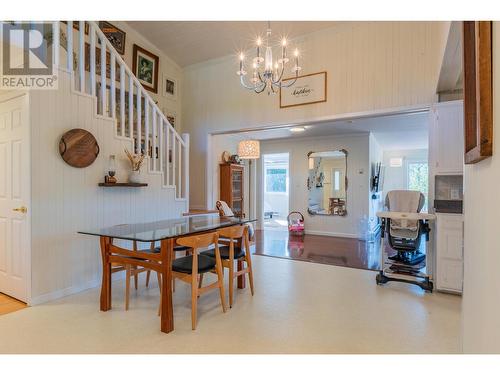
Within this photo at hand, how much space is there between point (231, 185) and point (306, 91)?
2.60 m

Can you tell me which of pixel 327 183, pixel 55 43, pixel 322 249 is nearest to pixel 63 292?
pixel 55 43

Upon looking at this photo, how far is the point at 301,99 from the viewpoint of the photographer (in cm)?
474

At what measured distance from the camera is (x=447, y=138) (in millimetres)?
3453

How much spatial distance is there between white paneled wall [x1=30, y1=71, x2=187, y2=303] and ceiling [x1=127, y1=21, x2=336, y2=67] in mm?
2242

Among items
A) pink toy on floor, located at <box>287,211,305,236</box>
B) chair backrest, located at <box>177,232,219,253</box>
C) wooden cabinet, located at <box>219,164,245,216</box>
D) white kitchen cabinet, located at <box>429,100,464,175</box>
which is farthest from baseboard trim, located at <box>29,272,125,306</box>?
pink toy on floor, located at <box>287,211,305,236</box>

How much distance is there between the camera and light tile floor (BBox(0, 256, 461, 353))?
2189mm

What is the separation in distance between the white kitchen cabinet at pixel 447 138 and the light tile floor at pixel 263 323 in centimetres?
149

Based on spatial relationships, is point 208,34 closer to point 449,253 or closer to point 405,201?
point 405,201

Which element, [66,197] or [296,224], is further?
[296,224]

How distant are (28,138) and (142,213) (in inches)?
64.6

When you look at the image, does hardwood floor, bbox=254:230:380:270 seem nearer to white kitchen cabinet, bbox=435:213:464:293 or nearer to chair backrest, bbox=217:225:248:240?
white kitchen cabinet, bbox=435:213:464:293
